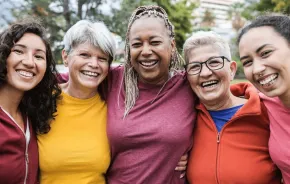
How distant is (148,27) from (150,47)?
183 millimetres

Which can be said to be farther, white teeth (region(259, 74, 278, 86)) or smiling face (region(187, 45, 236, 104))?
smiling face (region(187, 45, 236, 104))

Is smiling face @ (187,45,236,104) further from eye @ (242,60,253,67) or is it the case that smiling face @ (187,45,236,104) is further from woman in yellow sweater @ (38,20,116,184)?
woman in yellow sweater @ (38,20,116,184)

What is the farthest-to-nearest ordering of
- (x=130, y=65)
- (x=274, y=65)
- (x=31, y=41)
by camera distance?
(x=130, y=65) < (x=31, y=41) < (x=274, y=65)

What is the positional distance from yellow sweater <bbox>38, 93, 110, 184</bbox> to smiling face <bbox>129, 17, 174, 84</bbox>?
0.61 m

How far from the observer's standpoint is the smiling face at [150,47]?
2861 mm

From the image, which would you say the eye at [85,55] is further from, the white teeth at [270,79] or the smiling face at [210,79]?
the white teeth at [270,79]

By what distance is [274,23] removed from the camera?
2.40m

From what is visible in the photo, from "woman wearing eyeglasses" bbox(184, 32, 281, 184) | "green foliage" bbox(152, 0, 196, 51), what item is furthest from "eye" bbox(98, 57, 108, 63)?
"green foliage" bbox(152, 0, 196, 51)

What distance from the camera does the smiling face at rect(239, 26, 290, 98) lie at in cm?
229

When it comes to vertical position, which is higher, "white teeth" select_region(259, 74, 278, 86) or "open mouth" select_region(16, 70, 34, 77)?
"open mouth" select_region(16, 70, 34, 77)

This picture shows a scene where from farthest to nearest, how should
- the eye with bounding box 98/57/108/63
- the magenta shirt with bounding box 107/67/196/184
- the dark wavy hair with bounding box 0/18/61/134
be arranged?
1. the eye with bounding box 98/57/108/63
2. the magenta shirt with bounding box 107/67/196/184
3. the dark wavy hair with bounding box 0/18/61/134

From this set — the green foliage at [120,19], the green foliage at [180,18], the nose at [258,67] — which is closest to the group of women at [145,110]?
the nose at [258,67]

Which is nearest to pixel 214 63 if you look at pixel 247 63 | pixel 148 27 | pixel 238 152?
pixel 247 63

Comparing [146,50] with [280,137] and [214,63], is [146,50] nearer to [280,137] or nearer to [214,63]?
[214,63]
